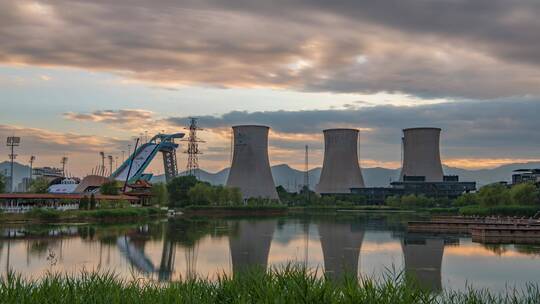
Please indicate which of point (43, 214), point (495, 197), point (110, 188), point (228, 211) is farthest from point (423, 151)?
point (43, 214)

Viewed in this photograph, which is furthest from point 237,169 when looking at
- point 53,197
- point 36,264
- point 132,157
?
point 36,264

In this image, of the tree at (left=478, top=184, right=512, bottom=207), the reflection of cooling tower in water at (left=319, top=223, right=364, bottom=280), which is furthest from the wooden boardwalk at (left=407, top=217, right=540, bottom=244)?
the tree at (left=478, top=184, right=512, bottom=207)

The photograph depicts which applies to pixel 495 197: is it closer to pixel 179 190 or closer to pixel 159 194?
pixel 159 194

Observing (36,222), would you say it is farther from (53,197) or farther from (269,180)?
(269,180)

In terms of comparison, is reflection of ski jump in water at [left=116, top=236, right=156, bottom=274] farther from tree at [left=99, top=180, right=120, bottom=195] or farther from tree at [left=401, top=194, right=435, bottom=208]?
tree at [left=401, top=194, right=435, bottom=208]

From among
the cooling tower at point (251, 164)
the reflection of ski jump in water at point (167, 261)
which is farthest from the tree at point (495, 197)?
the reflection of ski jump in water at point (167, 261)
